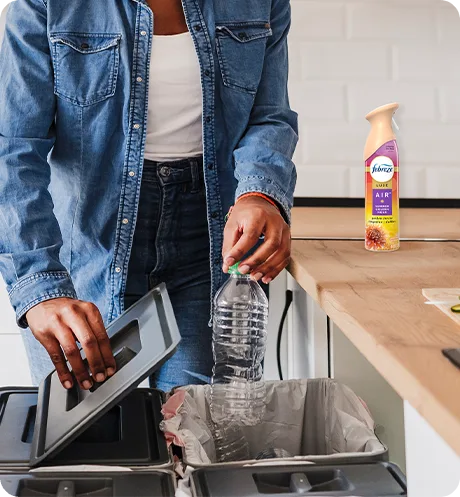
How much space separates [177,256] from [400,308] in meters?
0.53

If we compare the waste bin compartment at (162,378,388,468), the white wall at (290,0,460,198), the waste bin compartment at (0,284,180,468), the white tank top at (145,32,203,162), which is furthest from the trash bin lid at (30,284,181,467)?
the white wall at (290,0,460,198)

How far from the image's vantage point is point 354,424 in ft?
3.56

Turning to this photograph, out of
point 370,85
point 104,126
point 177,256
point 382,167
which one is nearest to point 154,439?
point 177,256

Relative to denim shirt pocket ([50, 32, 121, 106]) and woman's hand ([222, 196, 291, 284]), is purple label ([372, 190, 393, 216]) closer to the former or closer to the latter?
woman's hand ([222, 196, 291, 284])

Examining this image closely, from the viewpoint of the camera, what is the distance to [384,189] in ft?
4.77

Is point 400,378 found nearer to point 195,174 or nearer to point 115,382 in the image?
point 115,382

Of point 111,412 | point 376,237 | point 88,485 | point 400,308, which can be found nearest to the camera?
point 88,485

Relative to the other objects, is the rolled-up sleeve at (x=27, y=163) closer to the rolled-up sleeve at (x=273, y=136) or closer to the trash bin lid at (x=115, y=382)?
the trash bin lid at (x=115, y=382)

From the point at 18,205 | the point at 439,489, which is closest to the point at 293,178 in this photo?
the point at 18,205

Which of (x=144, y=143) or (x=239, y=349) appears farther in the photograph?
(x=239, y=349)

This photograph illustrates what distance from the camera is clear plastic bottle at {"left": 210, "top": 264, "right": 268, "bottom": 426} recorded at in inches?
50.2

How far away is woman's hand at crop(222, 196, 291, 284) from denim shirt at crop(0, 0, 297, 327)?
0.07 meters

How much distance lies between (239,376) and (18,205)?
A: 0.65 m

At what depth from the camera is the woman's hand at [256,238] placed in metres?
1.17
